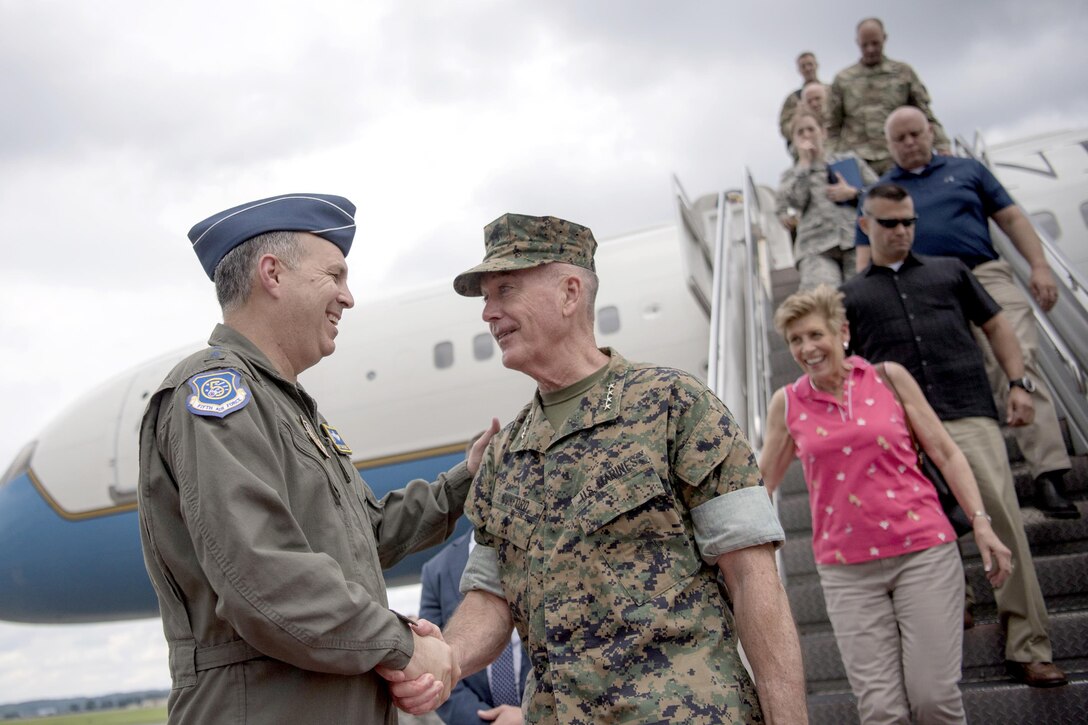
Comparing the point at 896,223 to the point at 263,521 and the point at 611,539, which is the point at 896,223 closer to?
the point at 611,539

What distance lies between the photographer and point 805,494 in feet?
15.8

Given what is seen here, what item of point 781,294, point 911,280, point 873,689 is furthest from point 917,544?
point 781,294

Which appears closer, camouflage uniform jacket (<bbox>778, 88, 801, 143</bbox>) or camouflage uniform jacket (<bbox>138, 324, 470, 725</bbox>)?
camouflage uniform jacket (<bbox>138, 324, 470, 725</bbox>)

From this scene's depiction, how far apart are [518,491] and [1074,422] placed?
358 cm

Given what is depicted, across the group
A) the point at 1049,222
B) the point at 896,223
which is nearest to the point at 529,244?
the point at 896,223

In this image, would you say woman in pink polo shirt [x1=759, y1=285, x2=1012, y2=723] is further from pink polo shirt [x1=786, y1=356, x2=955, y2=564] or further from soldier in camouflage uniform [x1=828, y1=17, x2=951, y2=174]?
soldier in camouflage uniform [x1=828, y1=17, x2=951, y2=174]

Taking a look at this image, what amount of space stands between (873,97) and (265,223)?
5.71 meters

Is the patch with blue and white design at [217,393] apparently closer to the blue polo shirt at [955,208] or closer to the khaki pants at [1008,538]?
the khaki pants at [1008,538]

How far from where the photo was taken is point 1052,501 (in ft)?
13.8

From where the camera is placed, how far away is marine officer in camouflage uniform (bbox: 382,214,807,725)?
197 cm

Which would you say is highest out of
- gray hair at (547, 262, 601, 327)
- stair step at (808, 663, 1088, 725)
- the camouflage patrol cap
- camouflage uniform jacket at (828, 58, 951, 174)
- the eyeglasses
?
camouflage uniform jacket at (828, 58, 951, 174)

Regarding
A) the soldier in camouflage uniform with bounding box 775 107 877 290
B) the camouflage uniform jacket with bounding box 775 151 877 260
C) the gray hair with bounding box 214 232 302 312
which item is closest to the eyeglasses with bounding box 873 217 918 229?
the soldier in camouflage uniform with bounding box 775 107 877 290

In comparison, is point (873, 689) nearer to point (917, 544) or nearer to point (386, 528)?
point (917, 544)

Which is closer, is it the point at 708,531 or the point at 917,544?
the point at 708,531
